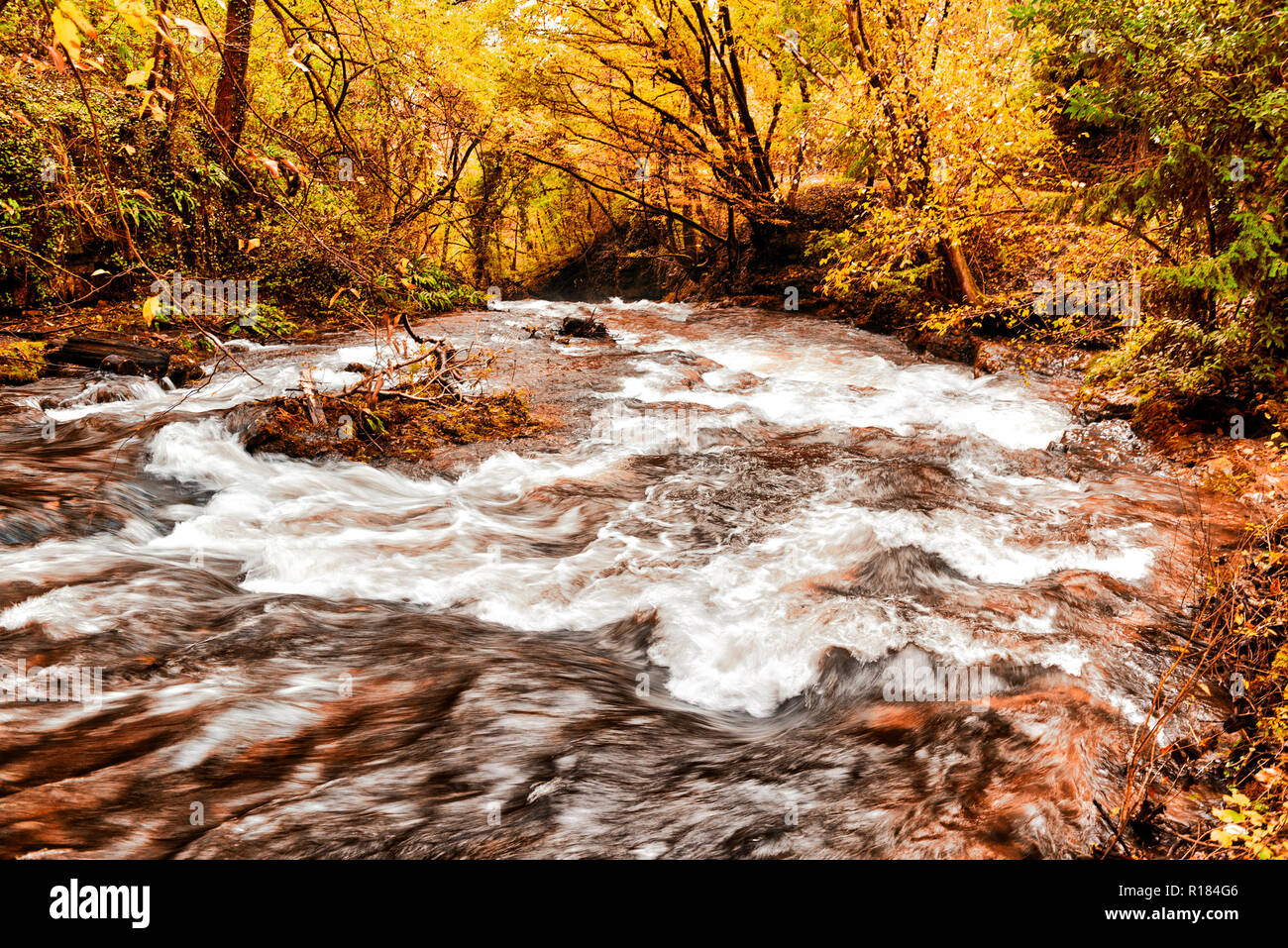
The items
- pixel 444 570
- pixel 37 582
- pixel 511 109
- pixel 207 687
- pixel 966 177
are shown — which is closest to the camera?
pixel 207 687

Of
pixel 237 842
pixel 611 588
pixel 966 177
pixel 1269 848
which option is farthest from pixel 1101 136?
pixel 237 842

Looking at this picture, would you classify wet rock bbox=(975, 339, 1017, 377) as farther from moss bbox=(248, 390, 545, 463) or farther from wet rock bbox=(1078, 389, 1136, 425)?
moss bbox=(248, 390, 545, 463)

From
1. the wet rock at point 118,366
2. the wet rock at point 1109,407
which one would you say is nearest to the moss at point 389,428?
the wet rock at point 118,366

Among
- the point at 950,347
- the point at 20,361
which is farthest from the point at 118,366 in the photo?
the point at 950,347

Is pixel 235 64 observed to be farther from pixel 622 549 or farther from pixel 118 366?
pixel 622 549

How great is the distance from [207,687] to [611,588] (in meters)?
2.73

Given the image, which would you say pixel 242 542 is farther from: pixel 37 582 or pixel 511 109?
pixel 511 109

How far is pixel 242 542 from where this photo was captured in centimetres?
566

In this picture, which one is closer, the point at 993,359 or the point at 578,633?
the point at 578,633

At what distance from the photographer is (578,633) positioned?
4.88 m

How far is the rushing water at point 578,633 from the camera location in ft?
9.43

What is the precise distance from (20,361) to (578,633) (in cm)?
905
